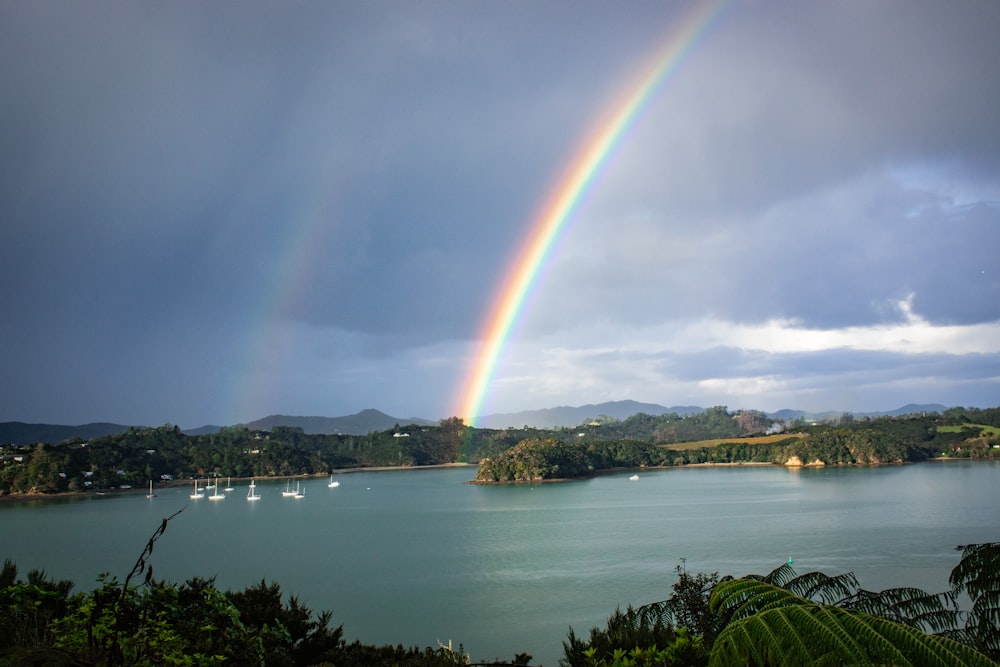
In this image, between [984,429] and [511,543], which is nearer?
[511,543]

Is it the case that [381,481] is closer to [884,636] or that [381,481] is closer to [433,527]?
[433,527]

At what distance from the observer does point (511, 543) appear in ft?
167

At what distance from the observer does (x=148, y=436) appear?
138 metres

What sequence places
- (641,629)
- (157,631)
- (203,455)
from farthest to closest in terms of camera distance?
1. (203,455)
2. (641,629)
3. (157,631)

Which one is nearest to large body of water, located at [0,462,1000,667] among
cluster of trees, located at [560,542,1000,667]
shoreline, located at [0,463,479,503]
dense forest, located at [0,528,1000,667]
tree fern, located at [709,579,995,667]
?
shoreline, located at [0,463,479,503]

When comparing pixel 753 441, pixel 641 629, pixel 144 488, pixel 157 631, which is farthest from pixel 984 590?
pixel 753 441

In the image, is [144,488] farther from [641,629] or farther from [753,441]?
[641,629]

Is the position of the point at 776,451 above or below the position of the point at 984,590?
below

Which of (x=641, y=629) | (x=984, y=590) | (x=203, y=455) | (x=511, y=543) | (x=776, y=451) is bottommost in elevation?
(x=511, y=543)

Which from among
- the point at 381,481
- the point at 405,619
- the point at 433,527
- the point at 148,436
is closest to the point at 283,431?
the point at 148,436

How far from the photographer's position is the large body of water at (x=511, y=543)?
31.0m

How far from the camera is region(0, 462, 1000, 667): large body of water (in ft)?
102

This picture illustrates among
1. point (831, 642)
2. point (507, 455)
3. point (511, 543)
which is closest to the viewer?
point (831, 642)

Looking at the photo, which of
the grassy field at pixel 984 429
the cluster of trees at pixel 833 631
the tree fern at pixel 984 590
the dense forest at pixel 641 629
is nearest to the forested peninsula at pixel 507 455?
the grassy field at pixel 984 429
